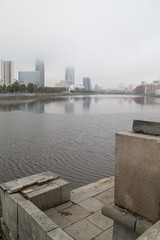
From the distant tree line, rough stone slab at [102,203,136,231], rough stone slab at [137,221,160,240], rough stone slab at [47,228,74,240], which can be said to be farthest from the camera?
the distant tree line

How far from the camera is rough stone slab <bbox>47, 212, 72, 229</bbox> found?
4.82 metres

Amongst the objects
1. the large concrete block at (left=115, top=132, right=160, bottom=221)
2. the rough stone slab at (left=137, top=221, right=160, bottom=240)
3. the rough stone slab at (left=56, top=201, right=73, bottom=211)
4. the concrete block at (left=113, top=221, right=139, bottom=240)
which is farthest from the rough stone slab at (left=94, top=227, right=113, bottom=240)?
the rough stone slab at (left=137, top=221, right=160, bottom=240)

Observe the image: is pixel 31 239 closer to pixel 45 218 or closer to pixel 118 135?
pixel 45 218

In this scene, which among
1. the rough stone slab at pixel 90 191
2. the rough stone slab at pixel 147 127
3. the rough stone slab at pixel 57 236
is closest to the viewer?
the rough stone slab at pixel 147 127

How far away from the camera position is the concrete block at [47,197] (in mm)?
5066

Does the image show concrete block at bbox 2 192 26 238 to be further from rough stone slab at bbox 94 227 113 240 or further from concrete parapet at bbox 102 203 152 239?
concrete parapet at bbox 102 203 152 239

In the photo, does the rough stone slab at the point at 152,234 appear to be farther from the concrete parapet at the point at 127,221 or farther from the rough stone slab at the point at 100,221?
the rough stone slab at the point at 100,221

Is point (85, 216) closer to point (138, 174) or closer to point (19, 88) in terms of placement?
point (138, 174)

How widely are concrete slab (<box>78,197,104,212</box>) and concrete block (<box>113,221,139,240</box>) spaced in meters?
2.77

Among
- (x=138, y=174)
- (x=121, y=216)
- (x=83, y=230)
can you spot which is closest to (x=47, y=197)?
(x=83, y=230)

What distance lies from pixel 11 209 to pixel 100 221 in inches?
77.6

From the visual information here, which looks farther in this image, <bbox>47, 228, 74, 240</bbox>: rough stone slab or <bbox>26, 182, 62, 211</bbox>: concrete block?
<bbox>26, 182, 62, 211</bbox>: concrete block

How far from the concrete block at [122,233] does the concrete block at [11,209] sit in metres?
2.51

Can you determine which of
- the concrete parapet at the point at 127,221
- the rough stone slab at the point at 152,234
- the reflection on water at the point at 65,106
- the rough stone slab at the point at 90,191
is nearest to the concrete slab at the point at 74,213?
the rough stone slab at the point at 90,191
